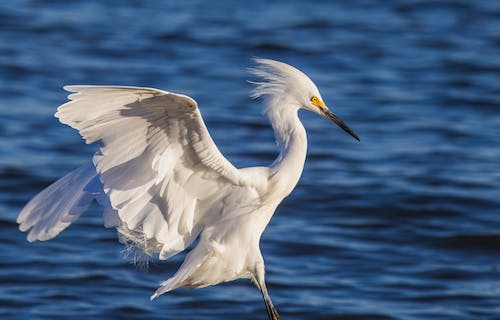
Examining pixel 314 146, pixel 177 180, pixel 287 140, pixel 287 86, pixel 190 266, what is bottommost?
pixel 314 146

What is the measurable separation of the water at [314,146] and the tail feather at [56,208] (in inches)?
93.0

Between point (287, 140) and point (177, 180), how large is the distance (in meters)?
0.92

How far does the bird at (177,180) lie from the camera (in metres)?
6.79

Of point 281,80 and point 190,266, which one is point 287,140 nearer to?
point 281,80

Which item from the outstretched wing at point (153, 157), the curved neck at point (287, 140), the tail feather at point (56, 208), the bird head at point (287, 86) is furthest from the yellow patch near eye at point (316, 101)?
the tail feather at point (56, 208)

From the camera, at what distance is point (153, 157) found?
7070 mm

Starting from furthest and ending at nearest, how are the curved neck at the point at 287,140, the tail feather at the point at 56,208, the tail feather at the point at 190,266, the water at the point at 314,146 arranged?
the water at the point at 314,146 → the tail feather at the point at 56,208 → the curved neck at the point at 287,140 → the tail feather at the point at 190,266

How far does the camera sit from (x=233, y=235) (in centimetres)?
791

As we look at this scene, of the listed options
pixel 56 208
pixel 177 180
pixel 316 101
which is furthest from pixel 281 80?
pixel 56 208

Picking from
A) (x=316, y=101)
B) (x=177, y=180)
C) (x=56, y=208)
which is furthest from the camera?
(x=56, y=208)

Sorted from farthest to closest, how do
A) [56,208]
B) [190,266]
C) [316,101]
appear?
[56,208], [316,101], [190,266]

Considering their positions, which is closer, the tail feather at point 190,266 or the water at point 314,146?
the tail feather at point 190,266

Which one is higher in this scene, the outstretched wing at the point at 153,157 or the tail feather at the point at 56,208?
the outstretched wing at the point at 153,157

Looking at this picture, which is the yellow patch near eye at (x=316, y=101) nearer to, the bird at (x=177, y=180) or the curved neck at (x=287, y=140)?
the bird at (x=177, y=180)
